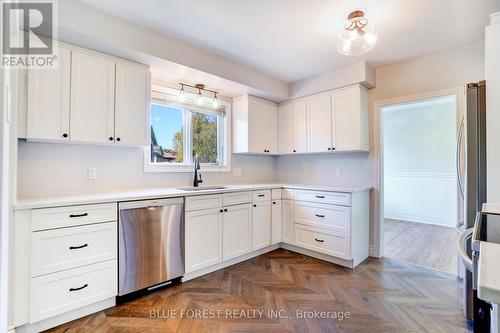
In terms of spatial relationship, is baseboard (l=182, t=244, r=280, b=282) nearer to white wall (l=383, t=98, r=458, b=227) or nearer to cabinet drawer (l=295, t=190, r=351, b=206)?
cabinet drawer (l=295, t=190, r=351, b=206)

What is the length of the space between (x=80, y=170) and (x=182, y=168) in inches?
43.2

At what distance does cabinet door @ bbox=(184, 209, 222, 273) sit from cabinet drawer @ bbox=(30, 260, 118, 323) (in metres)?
0.69

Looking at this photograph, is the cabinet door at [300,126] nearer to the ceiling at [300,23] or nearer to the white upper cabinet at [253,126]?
the white upper cabinet at [253,126]

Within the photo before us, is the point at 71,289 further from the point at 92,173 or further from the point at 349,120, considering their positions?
the point at 349,120

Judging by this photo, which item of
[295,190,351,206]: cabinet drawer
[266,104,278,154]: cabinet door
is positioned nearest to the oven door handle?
[295,190,351,206]: cabinet drawer

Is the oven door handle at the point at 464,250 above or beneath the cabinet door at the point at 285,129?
beneath

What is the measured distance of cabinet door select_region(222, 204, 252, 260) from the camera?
2.77 metres

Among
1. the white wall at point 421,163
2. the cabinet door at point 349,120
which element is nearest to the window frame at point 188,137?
the cabinet door at point 349,120

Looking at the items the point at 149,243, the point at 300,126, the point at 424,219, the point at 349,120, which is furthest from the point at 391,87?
the point at 424,219

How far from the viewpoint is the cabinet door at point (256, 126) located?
11.5ft

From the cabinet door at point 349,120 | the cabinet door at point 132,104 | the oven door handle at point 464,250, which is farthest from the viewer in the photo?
A: the cabinet door at point 349,120

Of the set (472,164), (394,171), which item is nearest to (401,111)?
(394,171)

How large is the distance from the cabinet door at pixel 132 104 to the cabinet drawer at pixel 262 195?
144 cm

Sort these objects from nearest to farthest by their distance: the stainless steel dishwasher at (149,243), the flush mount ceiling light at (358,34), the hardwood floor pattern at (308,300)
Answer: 1. the hardwood floor pattern at (308,300)
2. the flush mount ceiling light at (358,34)
3. the stainless steel dishwasher at (149,243)
